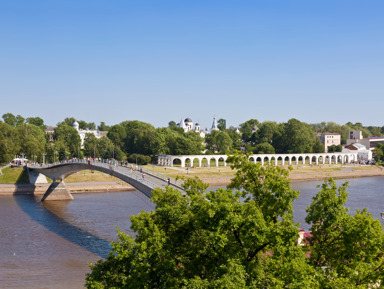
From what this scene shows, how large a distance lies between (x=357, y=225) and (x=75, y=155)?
115 meters

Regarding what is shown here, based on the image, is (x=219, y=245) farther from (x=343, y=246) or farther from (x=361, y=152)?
(x=361, y=152)

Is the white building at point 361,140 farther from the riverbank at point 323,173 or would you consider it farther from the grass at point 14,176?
the grass at point 14,176

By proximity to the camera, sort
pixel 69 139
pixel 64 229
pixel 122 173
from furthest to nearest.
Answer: pixel 69 139
pixel 122 173
pixel 64 229

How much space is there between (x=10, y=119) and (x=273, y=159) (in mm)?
106430

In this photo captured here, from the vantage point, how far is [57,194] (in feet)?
246

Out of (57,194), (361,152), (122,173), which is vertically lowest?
(57,194)

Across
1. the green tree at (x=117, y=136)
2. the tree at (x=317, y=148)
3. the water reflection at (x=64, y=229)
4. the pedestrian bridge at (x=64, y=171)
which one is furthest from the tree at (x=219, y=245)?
the green tree at (x=117, y=136)

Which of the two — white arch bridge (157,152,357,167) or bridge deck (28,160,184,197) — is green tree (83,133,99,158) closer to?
white arch bridge (157,152,357,167)

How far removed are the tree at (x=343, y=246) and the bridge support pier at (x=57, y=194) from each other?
62367 millimetres

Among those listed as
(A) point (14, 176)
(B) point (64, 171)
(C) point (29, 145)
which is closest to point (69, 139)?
(C) point (29, 145)

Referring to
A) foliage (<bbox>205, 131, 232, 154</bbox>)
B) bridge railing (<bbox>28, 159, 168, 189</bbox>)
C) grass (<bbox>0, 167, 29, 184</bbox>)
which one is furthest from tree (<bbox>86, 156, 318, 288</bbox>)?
foliage (<bbox>205, 131, 232, 154</bbox>)

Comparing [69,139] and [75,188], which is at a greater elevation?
[69,139]

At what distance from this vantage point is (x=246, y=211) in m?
18.2

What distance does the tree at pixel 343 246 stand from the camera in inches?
663
